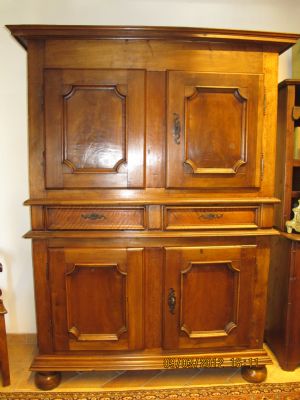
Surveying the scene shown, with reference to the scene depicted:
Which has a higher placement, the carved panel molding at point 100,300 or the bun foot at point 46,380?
the carved panel molding at point 100,300

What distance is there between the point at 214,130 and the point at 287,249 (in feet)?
2.77

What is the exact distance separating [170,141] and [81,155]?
1.48 ft

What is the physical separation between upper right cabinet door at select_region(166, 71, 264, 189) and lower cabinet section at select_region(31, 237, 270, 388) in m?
0.34

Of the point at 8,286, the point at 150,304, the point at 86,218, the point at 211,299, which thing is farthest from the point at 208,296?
the point at 8,286

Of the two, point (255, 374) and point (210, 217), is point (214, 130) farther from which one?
point (255, 374)

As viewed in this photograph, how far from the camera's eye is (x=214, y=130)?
1388mm

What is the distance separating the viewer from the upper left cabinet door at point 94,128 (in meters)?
1.33

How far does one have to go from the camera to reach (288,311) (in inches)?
63.5

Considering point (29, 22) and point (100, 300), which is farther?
point (29, 22)

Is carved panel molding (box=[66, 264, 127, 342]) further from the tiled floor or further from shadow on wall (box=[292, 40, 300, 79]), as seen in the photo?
shadow on wall (box=[292, 40, 300, 79])

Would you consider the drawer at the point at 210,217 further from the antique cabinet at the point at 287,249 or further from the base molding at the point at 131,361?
the base molding at the point at 131,361

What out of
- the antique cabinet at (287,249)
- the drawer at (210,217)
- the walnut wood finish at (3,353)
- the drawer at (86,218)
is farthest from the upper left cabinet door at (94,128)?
the antique cabinet at (287,249)

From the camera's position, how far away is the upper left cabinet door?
1334 mm

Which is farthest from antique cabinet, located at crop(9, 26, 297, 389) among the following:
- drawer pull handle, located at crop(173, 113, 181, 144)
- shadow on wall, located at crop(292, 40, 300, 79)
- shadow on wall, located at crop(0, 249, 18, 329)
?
shadow on wall, located at crop(0, 249, 18, 329)
